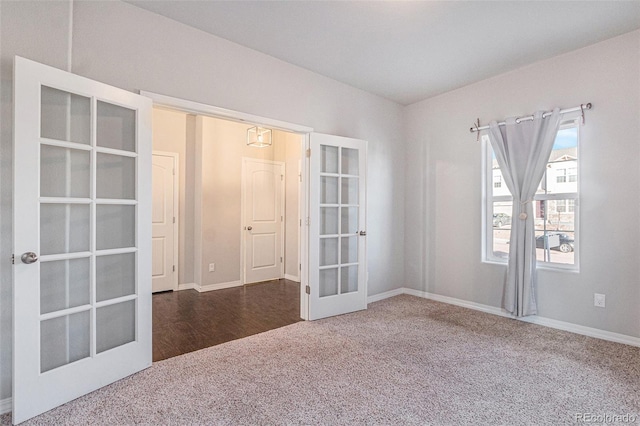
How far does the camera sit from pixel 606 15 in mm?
2602

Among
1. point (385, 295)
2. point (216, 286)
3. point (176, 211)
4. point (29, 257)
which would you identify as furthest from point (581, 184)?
point (176, 211)

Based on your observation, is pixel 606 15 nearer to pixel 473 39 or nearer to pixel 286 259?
pixel 473 39

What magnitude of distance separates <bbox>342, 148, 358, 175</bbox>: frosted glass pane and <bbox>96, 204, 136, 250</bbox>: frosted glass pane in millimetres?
2293

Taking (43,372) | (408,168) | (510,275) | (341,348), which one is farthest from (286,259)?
(43,372)

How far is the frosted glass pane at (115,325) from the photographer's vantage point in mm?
2205

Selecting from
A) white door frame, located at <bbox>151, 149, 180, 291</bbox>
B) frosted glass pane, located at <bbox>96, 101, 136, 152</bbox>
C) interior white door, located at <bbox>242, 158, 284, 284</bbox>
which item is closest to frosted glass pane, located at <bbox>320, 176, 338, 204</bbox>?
frosted glass pane, located at <bbox>96, 101, 136, 152</bbox>

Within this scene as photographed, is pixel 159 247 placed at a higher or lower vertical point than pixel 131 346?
higher

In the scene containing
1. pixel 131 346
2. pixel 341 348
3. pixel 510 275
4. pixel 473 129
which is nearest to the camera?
pixel 131 346

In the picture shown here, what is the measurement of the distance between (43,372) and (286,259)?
411 cm

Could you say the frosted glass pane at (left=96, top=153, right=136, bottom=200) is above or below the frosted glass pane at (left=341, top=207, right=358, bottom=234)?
above

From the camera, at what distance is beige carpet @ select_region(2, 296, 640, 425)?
1.89m

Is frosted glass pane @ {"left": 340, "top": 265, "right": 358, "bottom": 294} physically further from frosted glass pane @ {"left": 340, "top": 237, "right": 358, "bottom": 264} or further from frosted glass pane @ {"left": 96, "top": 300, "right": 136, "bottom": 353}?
frosted glass pane @ {"left": 96, "top": 300, "right": 136, "bottom": 353}

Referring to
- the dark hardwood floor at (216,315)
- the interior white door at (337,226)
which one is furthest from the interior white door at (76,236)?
the interior white door at (337,226)

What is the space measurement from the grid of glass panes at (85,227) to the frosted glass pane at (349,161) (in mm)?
2223
